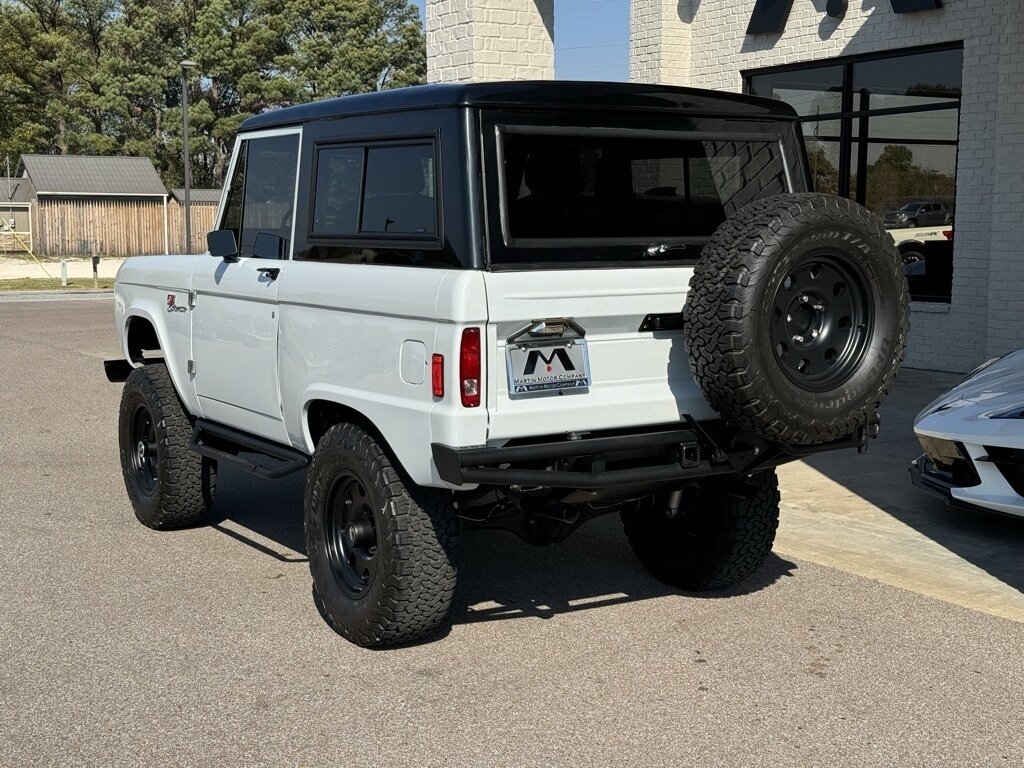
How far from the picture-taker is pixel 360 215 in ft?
17.0

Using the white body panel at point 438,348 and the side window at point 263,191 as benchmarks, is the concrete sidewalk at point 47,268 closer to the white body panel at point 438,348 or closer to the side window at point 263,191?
the side window at point 263,191

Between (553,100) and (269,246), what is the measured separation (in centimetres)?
163

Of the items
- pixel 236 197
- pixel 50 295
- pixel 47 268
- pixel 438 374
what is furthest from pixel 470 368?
pixel 47 268

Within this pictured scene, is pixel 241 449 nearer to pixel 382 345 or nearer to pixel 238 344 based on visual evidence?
pixel 238 344

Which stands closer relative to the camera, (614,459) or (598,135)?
(614,459)

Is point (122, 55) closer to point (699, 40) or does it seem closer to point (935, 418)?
point (699, 40)

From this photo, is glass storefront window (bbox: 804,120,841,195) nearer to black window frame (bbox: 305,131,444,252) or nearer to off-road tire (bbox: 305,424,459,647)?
black window frame (bbox: 305,131,444,252)

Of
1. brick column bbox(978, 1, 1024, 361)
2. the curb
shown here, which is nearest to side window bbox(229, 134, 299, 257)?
brick column bbox(978, 1, 1024, 361)

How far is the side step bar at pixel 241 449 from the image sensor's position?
222 inches

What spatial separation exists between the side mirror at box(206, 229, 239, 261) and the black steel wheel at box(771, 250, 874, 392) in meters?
2.70

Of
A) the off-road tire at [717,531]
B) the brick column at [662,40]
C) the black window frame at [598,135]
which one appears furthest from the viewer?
the brick column at [662,40]

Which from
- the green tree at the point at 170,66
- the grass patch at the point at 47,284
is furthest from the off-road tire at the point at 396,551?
the green tree at the point at 170,66

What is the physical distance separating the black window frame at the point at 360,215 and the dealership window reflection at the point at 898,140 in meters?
9.26

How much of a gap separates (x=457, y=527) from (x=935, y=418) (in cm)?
313
